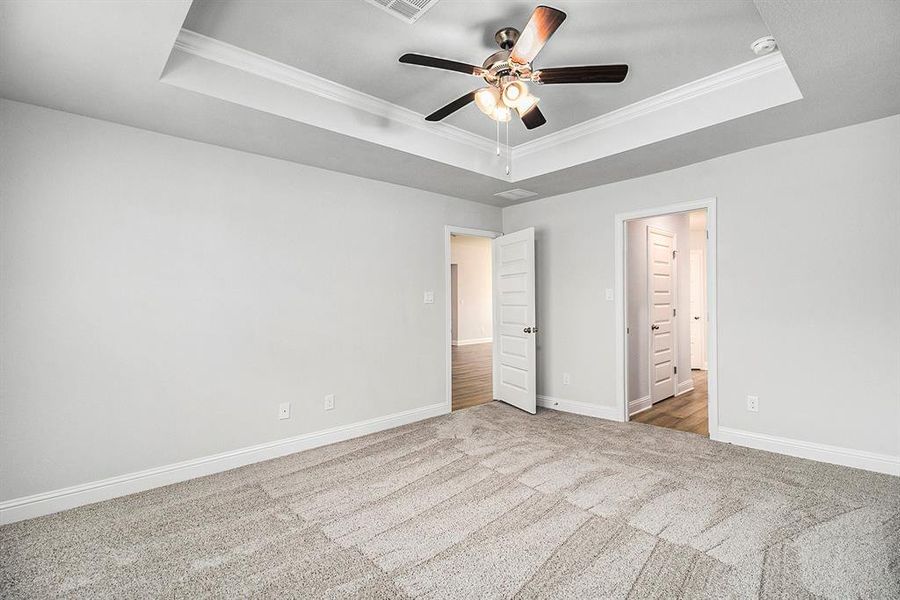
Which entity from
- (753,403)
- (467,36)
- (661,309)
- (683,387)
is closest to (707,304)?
(753,403)

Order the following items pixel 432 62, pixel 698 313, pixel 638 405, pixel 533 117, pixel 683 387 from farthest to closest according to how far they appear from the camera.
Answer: pixel 698 313 → pixel 683 387 → pixel 638 405 → pixel 533 117 → pixel 432 62

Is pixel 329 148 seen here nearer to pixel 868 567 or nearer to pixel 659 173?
pixel 659 173

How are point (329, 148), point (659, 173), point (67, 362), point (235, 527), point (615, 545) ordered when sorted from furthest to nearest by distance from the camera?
point (659, 173) < point (329, 148) < point (67, 362) < point (235, 527) < point (615, 545)

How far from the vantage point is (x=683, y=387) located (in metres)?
5.46

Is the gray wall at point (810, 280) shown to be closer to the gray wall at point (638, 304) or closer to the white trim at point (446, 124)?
the gray wall at point (638, 304)

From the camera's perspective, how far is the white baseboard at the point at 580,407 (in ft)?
14.0

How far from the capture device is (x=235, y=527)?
2295mm

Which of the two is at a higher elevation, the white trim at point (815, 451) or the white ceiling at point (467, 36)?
the white ceiling at point (467, 36)

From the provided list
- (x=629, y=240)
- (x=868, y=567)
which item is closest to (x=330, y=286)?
(x=629, y=240)

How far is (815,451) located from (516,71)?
345 centimetres

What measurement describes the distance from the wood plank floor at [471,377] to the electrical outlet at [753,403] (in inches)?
104

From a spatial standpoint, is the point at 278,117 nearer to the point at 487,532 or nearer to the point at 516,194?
the point at 516,194

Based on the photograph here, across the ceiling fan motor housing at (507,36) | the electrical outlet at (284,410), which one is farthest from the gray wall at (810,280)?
the electrical outlet at (284,410)

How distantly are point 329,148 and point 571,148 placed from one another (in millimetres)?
2063
